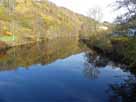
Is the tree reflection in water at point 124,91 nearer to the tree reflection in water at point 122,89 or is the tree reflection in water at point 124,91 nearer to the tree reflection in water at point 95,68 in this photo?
the tree reflection in water at point 122,89

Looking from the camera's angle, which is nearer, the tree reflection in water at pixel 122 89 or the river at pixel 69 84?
the tree reflection in water at pixel 122 89

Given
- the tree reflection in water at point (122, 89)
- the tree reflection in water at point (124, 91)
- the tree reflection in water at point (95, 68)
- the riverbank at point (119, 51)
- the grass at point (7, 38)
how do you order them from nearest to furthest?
the tree reflection in water at point (124, 91), the tree reflection in water at point (122, 89), the tree reflection in water at point (95, 68), the riverbank at point (119, 51), the grass at point (7, 38)

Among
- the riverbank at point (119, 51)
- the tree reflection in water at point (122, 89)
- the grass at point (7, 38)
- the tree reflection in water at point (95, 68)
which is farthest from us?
the grass at point (7, 38)

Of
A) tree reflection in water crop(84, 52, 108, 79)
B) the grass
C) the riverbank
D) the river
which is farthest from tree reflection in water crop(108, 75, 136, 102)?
the grass

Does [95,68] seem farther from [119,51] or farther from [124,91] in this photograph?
[124,91]

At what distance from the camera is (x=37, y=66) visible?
6475 centimetres

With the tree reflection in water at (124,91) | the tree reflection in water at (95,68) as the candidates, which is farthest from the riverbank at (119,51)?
the tree reflection in water at (124,91)

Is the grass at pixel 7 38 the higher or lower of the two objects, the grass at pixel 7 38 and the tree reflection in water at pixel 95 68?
the higher

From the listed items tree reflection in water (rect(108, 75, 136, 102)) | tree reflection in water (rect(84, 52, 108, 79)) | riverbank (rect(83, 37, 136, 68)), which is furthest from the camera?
riverbank (rect(83, 37, 136, 68))

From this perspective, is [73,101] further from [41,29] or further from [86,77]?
[41,29]

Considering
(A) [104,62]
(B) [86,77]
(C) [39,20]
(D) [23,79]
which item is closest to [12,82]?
(D) [23,79]

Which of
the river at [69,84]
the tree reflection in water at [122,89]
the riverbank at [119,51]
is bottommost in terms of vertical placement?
the river at [69,84]

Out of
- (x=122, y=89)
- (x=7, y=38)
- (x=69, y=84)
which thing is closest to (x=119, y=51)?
(x=69, y=84)

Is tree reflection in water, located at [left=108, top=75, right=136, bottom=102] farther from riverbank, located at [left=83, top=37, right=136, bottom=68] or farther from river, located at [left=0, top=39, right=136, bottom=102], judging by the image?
riverbank, located at [left=83, top=37, right=136, bottom=68]
